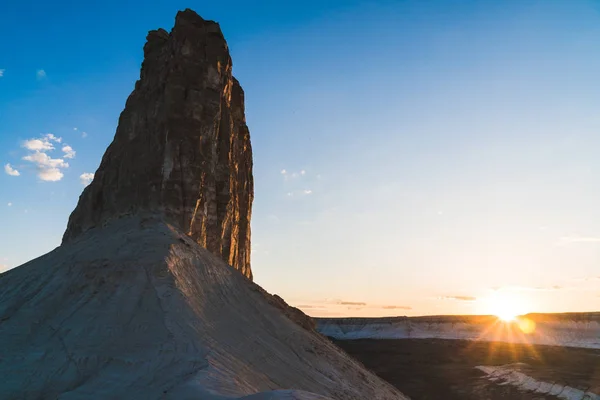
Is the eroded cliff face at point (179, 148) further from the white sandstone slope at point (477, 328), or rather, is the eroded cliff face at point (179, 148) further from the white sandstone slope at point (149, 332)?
the white sandstone slope at point (477, 328)

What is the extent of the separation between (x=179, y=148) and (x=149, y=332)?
21.6 metres

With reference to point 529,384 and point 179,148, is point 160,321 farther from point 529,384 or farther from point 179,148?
point 529,384

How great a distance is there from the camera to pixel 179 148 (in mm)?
32156

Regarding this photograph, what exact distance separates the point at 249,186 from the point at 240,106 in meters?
8.60

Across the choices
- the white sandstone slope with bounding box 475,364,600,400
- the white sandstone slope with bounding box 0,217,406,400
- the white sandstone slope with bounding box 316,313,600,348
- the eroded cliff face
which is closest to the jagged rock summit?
the white sandstone slope with bounding box 0,217,406,400

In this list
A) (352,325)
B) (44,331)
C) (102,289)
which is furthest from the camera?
(352,325)

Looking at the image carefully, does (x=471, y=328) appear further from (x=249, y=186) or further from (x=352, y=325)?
(x=249, y=186)

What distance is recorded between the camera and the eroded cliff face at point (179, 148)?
31.8 metres

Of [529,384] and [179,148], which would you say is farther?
[529,384]

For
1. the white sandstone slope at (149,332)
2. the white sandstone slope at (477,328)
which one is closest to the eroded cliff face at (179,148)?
the white sandstone slope at (149,332)

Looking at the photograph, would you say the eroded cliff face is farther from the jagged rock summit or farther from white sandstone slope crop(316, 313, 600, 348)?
white sandstone slope crop(316, 313, 600, 348)

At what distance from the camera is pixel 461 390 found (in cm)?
3328

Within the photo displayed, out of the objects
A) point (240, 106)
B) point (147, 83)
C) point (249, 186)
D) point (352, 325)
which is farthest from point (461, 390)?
point (352, 325)

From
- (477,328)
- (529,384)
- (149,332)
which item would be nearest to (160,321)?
(149,332)
